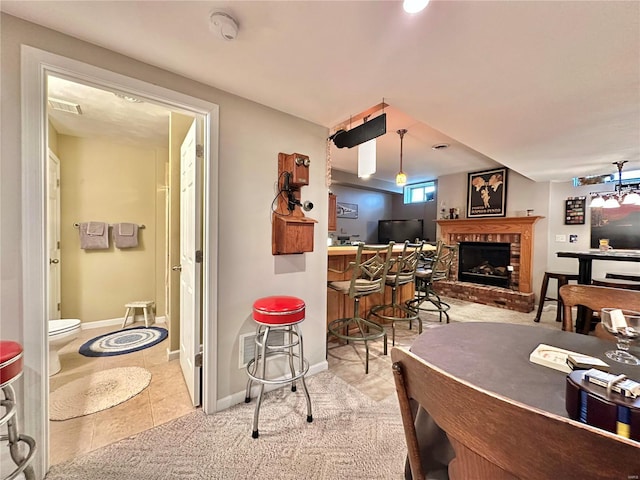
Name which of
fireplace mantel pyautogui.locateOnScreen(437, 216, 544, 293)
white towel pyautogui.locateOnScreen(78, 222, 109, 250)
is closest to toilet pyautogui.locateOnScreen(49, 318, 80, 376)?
white towel pyautogui.locateOnScreen(78, 222, 109, 250)

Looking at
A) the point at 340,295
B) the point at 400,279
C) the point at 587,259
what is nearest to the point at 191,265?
the point at 340,295

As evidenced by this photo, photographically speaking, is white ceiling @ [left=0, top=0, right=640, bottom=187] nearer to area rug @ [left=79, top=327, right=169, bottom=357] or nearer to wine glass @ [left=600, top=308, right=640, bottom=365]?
wine glass @ [left=600, top=308, right=640, bottom=365]

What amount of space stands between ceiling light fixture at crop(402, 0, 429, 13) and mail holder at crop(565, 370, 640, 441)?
4.54 ft

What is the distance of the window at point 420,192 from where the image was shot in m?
6.86

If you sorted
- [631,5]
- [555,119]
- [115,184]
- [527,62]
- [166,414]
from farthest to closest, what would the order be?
[115,184] → [555,119] → [166,414] → [527,62] → [631,5]

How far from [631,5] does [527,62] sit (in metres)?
0.41

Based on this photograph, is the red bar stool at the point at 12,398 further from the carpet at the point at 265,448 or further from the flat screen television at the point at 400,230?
the flat screen television at the point at 400,230

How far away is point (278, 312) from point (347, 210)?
5.49m

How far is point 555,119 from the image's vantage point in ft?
7.39

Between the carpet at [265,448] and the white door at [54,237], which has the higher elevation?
the white door at [54,237]

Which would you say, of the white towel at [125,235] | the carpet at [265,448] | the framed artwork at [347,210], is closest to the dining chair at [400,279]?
the carpet at [265,448]

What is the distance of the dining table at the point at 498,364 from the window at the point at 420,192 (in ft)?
20.0

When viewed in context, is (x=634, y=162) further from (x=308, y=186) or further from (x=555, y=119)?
(x=308, y=186)

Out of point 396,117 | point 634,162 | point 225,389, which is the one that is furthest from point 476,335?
point 634,162
